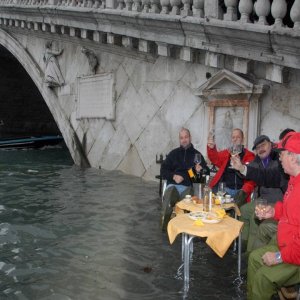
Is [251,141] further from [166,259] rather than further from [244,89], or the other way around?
[166,259]

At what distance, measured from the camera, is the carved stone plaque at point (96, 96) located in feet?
32.5

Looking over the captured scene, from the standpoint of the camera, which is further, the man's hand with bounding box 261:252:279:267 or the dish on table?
the dish on table

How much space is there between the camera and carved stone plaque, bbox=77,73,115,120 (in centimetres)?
990

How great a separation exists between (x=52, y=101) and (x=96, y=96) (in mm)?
2220

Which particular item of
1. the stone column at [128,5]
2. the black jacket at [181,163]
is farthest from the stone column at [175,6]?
the black jacket at [181,163]

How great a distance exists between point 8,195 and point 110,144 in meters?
2.70

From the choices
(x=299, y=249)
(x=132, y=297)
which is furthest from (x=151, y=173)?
(x=299, y=249)

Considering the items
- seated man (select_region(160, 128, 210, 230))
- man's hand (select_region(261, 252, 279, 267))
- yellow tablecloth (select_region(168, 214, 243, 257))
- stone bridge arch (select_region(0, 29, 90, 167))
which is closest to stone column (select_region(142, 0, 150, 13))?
seated man (select_region(160, 128, 210, 230))

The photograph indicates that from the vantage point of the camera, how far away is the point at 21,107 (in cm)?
2197

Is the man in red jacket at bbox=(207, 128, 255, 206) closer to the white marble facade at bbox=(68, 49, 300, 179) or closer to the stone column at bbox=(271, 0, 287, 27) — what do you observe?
the white marble facade at bbox=(68, 49, 300, 179)

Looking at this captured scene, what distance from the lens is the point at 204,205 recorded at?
167 inches

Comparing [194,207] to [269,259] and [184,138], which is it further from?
[184,138]

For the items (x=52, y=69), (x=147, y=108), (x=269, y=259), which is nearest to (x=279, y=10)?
(x=269, y=259)

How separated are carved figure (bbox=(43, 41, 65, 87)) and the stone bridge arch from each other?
39 cm
